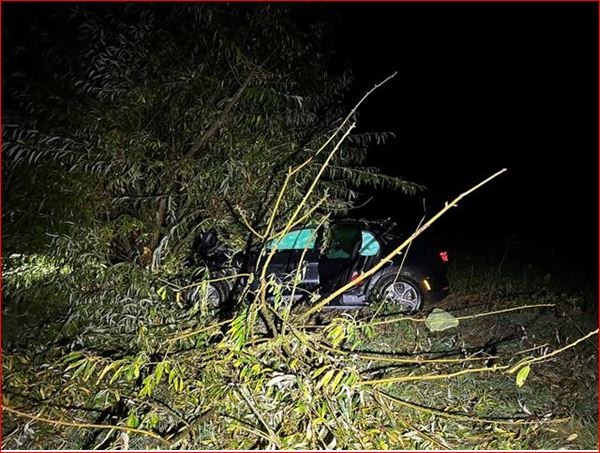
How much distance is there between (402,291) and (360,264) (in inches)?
26.9

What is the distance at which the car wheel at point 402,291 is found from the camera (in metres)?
5.31

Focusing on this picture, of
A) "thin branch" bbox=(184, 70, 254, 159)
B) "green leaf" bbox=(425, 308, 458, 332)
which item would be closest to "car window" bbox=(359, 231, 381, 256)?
"green leaf" bbox=(425, 308, 458, 332)

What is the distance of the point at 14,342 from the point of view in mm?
3799

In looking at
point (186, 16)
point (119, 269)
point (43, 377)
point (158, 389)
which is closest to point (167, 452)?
point (158, 389)

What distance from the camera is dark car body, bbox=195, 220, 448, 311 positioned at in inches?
208

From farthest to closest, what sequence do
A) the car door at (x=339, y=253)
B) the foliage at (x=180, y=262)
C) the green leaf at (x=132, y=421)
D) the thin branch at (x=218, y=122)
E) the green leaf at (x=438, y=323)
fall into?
the car door at (x=339, y=253)
the green leaf at (x=438, y=323)
the thin branch at (x=218, y=122)
the foliage at (x=180, y=262)
the green leaf at (x=132, y=421)

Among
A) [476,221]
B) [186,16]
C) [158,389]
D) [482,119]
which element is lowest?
[476,221]

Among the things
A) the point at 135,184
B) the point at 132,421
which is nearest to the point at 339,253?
the point at 135,184

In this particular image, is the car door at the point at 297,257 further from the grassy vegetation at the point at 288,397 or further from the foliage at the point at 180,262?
the grassy vegetation at the point at 288,397

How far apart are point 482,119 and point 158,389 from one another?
1454cm

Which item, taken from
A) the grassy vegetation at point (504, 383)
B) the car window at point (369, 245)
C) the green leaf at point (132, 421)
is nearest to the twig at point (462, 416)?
the grassy vegetation at point (504, 383)

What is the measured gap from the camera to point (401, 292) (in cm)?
546

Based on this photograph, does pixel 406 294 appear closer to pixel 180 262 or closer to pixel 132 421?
pixel 180 262

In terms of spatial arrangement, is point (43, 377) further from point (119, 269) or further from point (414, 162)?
point (414, 162)
